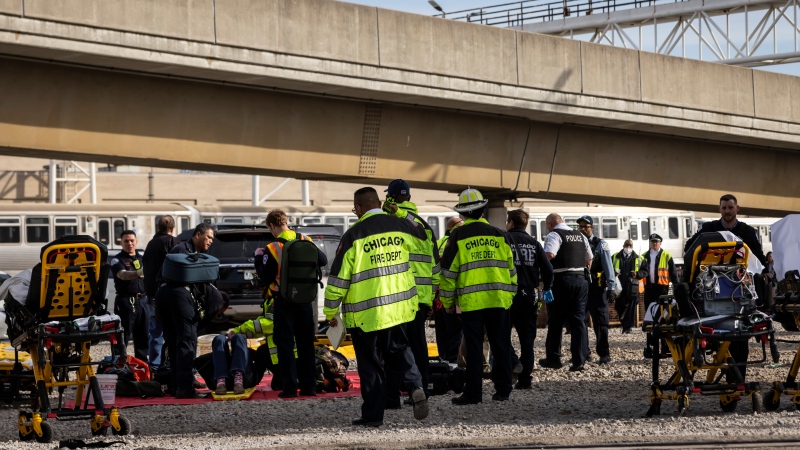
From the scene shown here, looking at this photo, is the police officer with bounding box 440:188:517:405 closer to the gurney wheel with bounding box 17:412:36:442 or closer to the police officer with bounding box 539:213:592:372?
the police officer with bounding box 539:213:592:372

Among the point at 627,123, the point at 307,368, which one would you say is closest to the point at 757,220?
the point at 627,123

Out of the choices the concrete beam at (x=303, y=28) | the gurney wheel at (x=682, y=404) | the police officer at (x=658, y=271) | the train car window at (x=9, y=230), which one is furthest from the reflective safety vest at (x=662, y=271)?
the train car window at (x=9, y=230)

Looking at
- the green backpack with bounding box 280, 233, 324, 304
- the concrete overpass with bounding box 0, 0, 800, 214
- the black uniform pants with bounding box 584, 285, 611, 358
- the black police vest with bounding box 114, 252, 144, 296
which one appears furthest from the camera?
the concrete overpass with bounding box 0, 0, 800, 214

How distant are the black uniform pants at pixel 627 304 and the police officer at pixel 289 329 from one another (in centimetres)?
1120

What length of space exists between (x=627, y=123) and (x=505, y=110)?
2817 mm

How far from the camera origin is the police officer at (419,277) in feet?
35.1

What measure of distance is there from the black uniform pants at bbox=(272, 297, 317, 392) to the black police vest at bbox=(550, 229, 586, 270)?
12.3ft

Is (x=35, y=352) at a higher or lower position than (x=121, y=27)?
lower

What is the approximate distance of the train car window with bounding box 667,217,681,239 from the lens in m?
45.8

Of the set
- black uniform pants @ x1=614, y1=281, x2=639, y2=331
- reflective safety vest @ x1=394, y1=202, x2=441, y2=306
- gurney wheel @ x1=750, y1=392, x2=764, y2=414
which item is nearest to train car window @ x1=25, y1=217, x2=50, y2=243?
black uniform pants @ x1=614, y1=281, x2=639, y2=331

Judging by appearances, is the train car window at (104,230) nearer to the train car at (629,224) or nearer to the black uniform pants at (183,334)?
the train car at (629,224)

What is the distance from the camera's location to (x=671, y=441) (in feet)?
26.7

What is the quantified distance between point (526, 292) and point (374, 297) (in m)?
3.85

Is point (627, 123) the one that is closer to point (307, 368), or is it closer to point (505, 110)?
point (505, 110)
